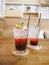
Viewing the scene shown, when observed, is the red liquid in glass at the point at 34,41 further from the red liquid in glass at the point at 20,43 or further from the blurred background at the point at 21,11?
the blurred background at the point at 21,11

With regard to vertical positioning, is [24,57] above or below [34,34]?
below

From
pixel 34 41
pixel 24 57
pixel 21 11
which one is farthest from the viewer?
pixel 21 11

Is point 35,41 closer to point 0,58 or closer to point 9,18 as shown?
point 0,58

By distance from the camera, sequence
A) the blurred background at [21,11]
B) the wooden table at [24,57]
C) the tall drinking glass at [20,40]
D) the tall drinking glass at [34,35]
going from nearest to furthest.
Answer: the wooden table at [24,57] < the tall drinking glass at [20,40] < the tall drinking glass at [34,35] < the blurred background at [21,11]

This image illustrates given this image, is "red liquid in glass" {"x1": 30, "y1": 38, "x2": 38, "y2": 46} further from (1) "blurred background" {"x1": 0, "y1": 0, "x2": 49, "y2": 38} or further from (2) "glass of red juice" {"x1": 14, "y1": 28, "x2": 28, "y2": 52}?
(1) "blurred background" {"x1": 0, "y1": 0, "x2": 49, "y2": 38}

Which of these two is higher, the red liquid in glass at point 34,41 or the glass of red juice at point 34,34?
the glass of red juice at point 34,34

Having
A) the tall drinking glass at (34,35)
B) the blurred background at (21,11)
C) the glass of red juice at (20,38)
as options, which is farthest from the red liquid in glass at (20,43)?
the blurred background at (21,11)

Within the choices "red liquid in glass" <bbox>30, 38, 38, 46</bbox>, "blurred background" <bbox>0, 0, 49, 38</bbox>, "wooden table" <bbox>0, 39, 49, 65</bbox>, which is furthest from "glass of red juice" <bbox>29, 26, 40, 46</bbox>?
"blurred background" <bbox>0, 0, 49, 38</bbox>

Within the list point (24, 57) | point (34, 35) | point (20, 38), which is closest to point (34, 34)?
point (34, 35)

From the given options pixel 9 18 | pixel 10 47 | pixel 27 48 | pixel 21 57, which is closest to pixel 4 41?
pixel 10 47

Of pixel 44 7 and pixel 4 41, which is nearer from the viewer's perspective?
pixel 4 41

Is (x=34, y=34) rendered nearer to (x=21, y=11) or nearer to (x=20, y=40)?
(x=20, y=40)
